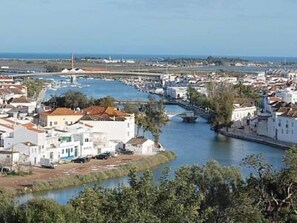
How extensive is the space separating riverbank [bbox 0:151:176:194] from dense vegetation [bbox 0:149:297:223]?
262 cm

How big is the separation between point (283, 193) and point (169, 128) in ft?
46.6

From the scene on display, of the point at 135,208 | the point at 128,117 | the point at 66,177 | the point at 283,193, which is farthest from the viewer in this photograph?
the point at 128,117

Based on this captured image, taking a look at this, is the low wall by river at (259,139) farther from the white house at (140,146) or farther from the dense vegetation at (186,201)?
the dense vegetation at (186,201)

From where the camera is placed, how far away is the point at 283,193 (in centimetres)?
657

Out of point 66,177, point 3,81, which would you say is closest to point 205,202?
point 66,177

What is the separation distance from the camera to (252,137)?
18.9 metres

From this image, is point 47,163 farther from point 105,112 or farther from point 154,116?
point 154,116

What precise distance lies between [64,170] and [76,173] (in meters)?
0.38

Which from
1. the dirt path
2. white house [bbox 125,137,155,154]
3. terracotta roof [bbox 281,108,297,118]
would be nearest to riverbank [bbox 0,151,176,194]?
the dirt path

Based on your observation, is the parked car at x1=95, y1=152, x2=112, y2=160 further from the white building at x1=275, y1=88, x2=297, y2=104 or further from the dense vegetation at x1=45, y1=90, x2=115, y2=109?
the white building at x1=275, y1=88, x2=297, y2=104

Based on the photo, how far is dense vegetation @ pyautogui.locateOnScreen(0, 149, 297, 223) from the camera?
450 cm

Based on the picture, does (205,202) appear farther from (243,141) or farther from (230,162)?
(243,141)

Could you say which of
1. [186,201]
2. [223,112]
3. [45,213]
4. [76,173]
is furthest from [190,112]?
[186,201]

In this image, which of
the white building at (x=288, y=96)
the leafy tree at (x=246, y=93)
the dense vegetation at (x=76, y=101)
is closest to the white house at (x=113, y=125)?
the dense vegetation at (x=76, y=101)
